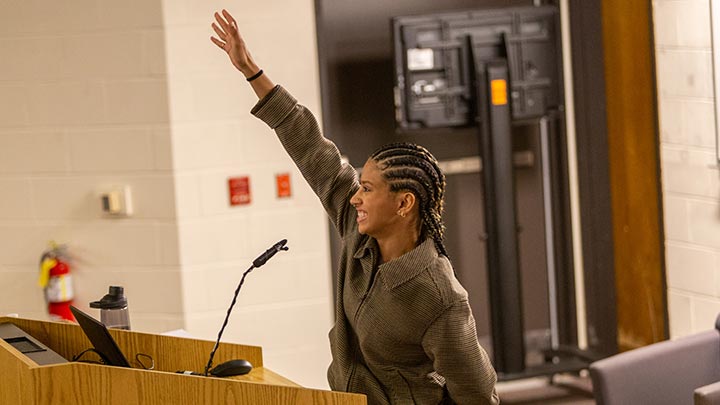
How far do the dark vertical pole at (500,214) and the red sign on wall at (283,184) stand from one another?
2.81 ft

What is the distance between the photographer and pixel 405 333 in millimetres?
2596

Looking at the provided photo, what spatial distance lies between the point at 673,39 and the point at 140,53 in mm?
2256

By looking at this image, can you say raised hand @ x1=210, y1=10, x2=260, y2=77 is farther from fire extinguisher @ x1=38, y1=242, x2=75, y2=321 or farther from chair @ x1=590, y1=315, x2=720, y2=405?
fire extinguisher @ x1=38, y1=242, x2=75, y2=321

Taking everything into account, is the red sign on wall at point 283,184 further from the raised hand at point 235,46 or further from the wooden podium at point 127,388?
the wooden podium at point 127,388

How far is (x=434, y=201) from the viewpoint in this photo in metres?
2.73

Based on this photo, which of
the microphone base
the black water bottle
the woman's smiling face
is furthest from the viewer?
the black water bottle

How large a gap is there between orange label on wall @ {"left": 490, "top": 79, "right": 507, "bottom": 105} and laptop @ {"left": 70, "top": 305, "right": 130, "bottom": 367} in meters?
2.59

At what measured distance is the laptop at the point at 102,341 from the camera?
2.46m

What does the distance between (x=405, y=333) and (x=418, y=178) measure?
38 centimetres

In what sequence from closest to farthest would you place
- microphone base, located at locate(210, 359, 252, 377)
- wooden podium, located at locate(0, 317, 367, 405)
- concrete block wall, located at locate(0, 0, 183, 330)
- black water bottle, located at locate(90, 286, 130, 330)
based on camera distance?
wooden podium, located at locate(0, 317, 367, 405), microphone base, located at locate(210, 359, 252, 377), black water bottle, located at locate(90, 286, 130, 330), concrete block wall, located at locate(0, 0, 183, 330)

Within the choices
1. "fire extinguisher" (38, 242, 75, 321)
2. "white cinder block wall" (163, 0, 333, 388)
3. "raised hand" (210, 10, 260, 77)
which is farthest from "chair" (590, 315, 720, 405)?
"fire extinguisher" (38, 242, 75, 321)

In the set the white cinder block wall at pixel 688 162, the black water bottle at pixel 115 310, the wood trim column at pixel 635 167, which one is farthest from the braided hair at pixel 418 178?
the wood trim column at pixel 635 167

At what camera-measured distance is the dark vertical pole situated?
4777 mm

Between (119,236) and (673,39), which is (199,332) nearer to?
(119,236)
